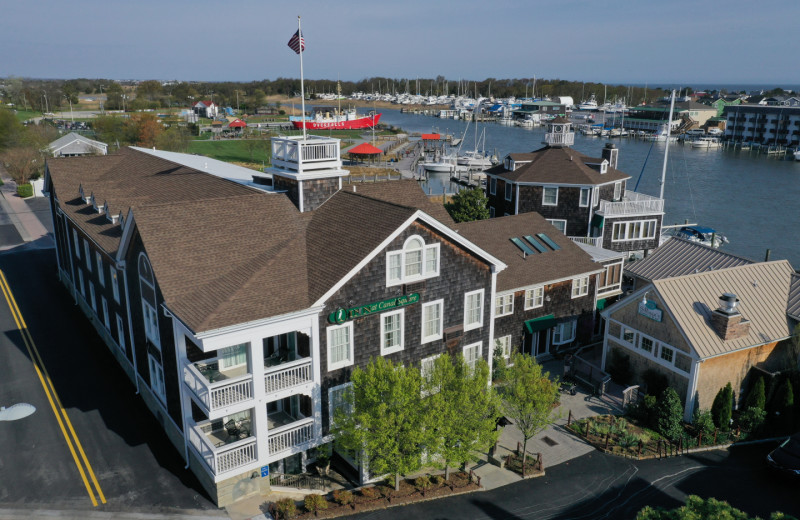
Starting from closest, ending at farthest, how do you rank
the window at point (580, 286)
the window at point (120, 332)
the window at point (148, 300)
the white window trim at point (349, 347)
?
the white window trim at point (349, 347) < the window at point (148, 300) < the window at point (120, 332) < the window at point (580, 286)

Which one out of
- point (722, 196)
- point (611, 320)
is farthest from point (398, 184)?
point (722, 196)

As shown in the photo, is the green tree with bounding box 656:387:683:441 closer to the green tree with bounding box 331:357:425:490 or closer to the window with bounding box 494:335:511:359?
the window with bounding box 494:335:511:359

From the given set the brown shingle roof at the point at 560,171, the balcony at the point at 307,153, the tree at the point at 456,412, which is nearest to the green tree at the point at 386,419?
the tree at the point at 456,412

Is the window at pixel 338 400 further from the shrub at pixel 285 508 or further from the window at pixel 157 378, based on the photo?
the window at pixel 157 378

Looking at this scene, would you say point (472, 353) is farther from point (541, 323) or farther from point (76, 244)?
point (76, 244)

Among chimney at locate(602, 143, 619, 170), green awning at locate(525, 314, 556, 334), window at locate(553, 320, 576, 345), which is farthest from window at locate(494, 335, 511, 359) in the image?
chimney at locate(602, 143, 619, 170)

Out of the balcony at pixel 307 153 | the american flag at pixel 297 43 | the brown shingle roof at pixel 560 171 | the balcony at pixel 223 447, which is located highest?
the american flag at pixel 297 43
